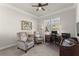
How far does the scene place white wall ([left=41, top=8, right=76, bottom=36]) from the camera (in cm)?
185

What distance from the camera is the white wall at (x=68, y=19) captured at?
6.08ft

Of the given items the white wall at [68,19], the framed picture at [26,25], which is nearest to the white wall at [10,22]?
the framed picture at [26,25]

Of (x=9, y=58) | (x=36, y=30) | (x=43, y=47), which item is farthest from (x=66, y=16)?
(x=9, y=58)

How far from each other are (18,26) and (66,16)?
1.39 m

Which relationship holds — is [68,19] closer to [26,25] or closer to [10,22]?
Answer: [26,25]

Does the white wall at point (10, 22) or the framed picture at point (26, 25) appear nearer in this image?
the white wall at point (10, 22)

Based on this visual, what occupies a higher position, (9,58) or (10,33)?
(10,33)

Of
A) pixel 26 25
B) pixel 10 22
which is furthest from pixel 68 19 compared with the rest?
pixel 10 22

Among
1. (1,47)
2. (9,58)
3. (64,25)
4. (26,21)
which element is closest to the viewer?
(9,58)

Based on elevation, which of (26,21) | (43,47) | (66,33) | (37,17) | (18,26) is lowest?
(43,47)

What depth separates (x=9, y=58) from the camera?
109 centimetres

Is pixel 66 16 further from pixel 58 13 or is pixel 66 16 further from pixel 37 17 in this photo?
pixel 37 17

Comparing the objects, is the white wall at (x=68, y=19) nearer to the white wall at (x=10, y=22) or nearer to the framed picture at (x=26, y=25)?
the framed picture at (x=26, y=25)

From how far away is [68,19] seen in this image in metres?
1.97
